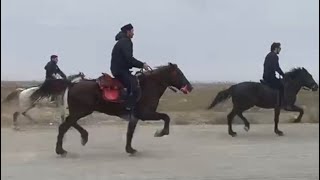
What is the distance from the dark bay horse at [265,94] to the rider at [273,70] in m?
0.14

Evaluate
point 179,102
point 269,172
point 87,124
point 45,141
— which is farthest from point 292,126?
point 179,102

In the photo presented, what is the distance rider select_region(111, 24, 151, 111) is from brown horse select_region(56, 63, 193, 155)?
0.37m

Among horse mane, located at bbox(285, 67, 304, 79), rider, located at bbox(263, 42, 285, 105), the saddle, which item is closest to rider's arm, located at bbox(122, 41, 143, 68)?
the saddle

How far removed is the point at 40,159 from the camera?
1102 cm

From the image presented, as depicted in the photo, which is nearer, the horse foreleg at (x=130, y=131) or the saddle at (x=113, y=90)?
the saddle at (x=113, y=90)

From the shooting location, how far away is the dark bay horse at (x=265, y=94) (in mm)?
15703

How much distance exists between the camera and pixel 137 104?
11.7 metres

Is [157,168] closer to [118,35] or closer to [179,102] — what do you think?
[118,35]

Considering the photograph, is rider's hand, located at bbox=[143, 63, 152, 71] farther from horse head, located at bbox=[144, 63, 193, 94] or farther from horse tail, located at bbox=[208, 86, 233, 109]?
horse tail, located at bbox=[208, 86, 233, 109]

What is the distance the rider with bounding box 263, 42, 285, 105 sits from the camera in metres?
15.1

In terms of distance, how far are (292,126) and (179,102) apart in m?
11.6

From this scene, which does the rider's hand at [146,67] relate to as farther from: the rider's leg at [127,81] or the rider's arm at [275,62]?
the rider's arm at [275,62]

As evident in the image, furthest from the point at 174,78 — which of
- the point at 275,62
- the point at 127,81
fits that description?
the point at 275,62

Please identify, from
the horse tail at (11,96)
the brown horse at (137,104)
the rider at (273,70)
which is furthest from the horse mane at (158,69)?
the rider at (273,70)
